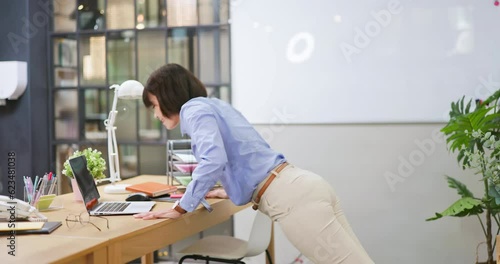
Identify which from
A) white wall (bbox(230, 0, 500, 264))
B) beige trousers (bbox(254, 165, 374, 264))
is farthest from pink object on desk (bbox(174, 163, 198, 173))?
white wall (bbox(230, 0, 500, 264))

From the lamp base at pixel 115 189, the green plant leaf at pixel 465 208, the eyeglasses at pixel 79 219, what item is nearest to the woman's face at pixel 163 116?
the eyeglasses at pixel 79 219

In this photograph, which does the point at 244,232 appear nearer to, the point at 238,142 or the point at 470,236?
the point at 470,236

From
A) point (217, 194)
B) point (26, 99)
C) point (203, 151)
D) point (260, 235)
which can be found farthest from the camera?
point (26, 99)

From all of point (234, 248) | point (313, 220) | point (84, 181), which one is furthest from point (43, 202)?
point (313, 220)

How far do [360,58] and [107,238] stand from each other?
2.47 m

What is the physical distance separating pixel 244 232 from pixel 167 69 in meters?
1.99

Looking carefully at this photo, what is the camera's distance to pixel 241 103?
4.45m

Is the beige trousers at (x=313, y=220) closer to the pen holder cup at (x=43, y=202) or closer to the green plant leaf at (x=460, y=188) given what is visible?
the pen holder cup at (x=43, y=202)

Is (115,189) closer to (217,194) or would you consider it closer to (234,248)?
(217,194)

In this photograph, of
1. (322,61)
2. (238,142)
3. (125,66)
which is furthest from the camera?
(125,66)

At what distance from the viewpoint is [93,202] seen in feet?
9.27

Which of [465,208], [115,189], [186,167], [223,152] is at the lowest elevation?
[465,208]

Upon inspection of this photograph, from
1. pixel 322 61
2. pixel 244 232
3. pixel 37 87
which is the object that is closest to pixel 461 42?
pixel 322 61

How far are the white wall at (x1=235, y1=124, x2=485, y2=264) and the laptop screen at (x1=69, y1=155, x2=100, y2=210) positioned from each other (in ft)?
5.66
